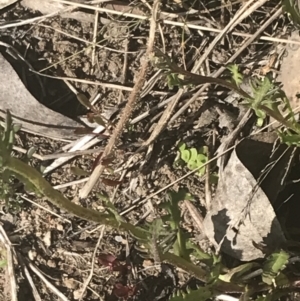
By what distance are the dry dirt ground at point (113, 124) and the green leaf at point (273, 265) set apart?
0.44 metres

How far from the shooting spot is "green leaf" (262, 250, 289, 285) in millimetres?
2254

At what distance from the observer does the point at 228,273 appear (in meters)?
2.41

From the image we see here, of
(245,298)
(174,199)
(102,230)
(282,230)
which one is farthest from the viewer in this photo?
(102,230)

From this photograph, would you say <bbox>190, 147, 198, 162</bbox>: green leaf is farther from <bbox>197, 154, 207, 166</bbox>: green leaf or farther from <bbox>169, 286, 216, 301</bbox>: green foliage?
<bbox>169, 286, 216, 301</bbox>: green foliage

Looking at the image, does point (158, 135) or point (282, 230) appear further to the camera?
point (158, 135)

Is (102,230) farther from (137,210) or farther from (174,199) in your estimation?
(174,199)

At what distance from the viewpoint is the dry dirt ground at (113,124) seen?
271 centimetres

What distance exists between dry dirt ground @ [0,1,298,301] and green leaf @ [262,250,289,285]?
0.44 m

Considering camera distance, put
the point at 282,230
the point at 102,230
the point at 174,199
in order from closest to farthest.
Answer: the point at 174,199 → the point at 282,230 → the point at 102,230

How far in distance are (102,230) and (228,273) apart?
0.66 m

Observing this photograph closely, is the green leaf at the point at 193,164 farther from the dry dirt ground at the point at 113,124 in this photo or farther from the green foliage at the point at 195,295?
the green foliage at the point at 195,295

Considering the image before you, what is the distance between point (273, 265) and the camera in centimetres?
229

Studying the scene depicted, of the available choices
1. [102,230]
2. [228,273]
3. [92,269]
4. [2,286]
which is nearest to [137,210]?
[102,230]

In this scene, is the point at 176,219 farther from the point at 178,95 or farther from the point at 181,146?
the point at 178,95
